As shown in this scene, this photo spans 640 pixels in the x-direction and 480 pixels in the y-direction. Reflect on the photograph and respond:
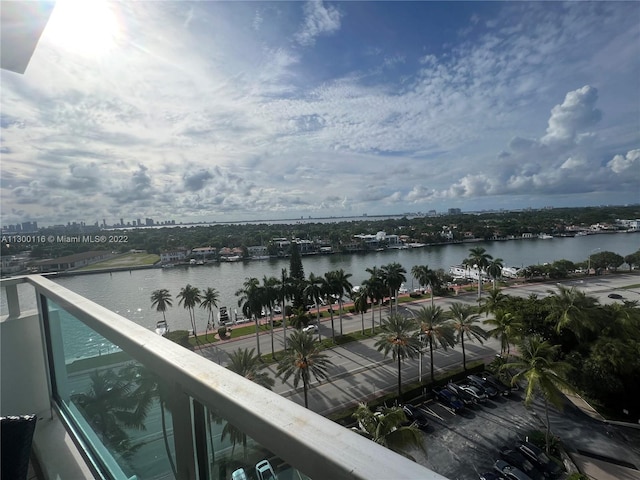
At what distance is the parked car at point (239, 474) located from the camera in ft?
2.19

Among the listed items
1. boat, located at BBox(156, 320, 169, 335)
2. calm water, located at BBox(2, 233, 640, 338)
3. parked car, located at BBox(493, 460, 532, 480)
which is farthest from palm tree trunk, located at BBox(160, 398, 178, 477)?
calm water, located at BBox(2, 233, 640, 338)

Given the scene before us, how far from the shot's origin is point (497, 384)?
10203 millimetres

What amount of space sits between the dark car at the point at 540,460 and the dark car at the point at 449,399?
5.63ft

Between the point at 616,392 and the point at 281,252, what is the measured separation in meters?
40.0

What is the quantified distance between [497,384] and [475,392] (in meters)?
1.15

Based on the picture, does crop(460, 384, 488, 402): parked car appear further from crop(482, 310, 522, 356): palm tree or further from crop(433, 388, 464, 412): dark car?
crop(482, 310, 522, 356): palm tree

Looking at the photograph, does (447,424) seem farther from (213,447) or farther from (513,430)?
(213,447)

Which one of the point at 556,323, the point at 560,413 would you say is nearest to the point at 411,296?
the point at 556,323

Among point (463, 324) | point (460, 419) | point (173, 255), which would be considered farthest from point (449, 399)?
point (173, 255)

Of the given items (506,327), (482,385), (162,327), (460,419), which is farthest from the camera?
(162,327)

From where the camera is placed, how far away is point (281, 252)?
1823 inches

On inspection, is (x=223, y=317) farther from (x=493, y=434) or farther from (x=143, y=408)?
(x=143, y=408)

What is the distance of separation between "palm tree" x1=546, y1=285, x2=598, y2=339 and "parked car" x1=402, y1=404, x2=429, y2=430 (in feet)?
17.4

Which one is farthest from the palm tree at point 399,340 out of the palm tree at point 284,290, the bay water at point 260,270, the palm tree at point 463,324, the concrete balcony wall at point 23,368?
the bay water at point 260,270
